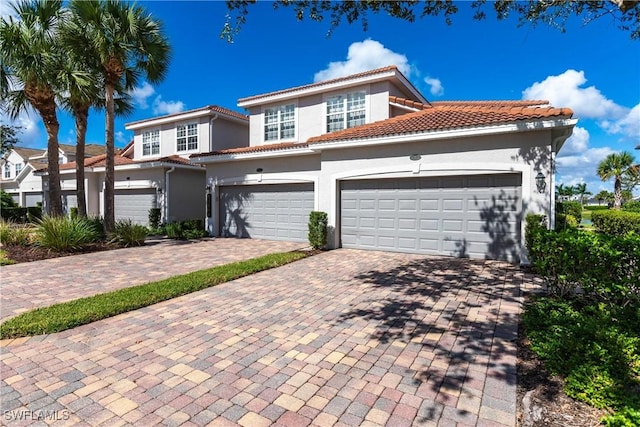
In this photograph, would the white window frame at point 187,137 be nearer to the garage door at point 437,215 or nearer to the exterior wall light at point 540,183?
the garage door at point 437,215

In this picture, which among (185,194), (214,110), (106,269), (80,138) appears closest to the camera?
(106,269)

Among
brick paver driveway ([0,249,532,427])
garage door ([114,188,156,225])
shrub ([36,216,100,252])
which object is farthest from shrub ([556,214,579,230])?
garage door ([114,188,156,225])

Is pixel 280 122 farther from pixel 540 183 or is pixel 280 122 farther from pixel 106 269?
pixel 540 183

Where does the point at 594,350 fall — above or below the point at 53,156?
below

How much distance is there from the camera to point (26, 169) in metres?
27.7

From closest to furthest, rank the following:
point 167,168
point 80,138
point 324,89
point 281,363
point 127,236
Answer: point 281,363 → point 127,236 → point 80,138 → point 324,89 → point 167,168

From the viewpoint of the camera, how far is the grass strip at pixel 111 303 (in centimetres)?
471

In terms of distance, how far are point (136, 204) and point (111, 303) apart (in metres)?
15.3

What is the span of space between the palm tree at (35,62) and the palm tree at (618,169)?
42.4m

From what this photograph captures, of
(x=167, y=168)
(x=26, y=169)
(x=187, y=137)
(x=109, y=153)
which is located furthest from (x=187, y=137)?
(x=26, y=169)

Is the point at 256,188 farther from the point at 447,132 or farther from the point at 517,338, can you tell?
the point at 517,338

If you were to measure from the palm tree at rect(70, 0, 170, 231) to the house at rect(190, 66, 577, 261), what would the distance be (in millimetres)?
3922

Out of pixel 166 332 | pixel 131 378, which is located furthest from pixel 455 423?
pixel 166 332

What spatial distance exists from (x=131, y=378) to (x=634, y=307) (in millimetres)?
6633
